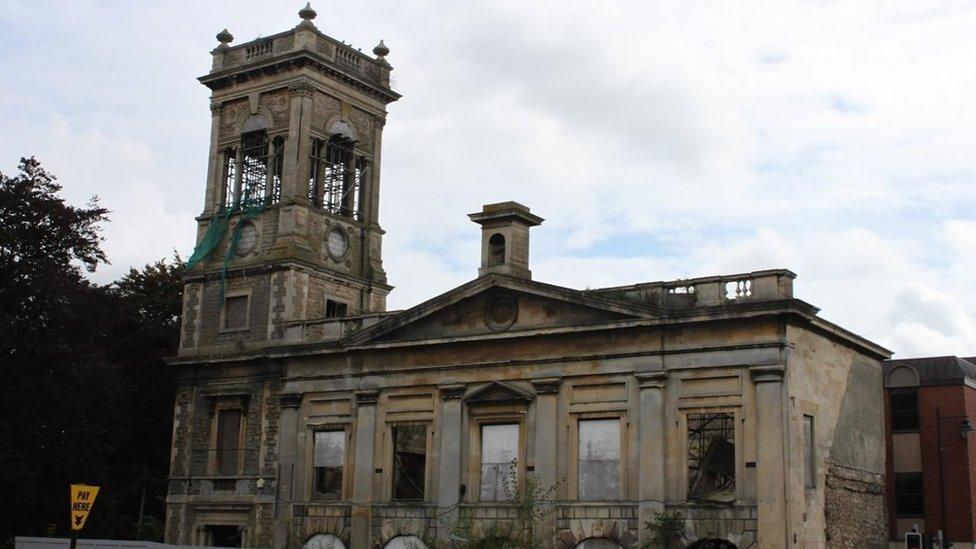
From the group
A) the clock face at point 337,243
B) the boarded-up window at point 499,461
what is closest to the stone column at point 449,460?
the boarded-up window at point 499,461

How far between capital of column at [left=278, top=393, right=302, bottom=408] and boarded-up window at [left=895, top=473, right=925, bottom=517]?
19.2 m

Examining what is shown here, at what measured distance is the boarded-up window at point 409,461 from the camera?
122 ft

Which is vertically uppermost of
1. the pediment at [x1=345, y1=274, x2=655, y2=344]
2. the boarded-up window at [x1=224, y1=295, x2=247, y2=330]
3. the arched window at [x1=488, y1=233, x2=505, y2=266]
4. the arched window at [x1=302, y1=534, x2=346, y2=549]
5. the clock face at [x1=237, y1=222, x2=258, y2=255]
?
the clock face at [x1=237, y1=222, x2=258, y2=255]

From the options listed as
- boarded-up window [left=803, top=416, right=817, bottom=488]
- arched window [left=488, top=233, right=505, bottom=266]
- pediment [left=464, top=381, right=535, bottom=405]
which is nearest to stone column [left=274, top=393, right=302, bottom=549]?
pediment [left=464, top=381, right=535, bottom=405]

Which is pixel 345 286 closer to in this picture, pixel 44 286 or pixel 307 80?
pixel 307 80

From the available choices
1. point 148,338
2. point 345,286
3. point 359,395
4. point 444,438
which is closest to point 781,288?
point 444,438

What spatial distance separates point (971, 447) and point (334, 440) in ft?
65.5

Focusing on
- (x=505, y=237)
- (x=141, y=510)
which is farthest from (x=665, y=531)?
(x=141, y=510)

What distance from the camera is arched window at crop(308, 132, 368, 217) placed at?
43375mm

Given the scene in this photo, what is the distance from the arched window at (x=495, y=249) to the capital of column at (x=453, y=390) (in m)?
3.65

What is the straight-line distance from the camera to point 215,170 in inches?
1754

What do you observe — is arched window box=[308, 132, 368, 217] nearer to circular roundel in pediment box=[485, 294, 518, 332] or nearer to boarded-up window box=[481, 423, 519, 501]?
circular roundel in pediment box=[485, 294, 518, 332]

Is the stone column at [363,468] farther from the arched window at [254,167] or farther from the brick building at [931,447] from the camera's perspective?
the brick building at [931,447]

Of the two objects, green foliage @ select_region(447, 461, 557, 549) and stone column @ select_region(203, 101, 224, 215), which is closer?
green foliage @ select_region(447, 461, 557, 549)
